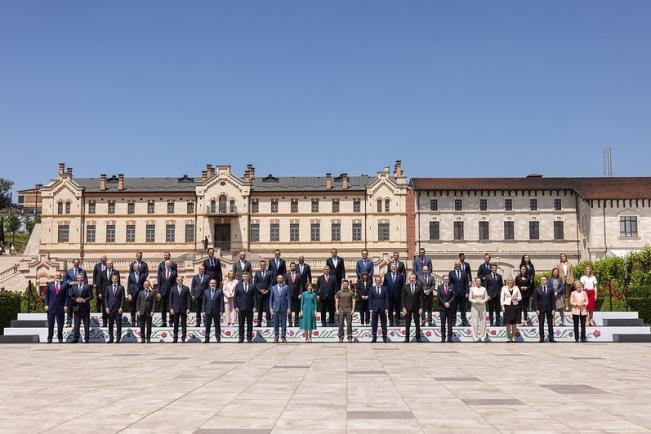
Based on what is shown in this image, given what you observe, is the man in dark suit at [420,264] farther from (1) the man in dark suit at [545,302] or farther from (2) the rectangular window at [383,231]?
(2) the rectangular window at [383,231]

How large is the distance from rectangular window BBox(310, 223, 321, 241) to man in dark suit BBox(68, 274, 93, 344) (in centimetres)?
5020

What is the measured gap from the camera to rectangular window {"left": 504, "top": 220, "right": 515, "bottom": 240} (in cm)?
6556

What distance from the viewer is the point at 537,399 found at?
8711 millimetres

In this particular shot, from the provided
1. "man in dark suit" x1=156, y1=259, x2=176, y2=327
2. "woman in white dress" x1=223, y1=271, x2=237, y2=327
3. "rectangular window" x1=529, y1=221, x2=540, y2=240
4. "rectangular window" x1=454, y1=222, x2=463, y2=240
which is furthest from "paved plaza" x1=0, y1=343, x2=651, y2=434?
"rectangular window" x1=529, y1=221, x2=540, y2=240

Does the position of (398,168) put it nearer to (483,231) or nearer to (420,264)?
(483,231)

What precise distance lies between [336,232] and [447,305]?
50.9 m

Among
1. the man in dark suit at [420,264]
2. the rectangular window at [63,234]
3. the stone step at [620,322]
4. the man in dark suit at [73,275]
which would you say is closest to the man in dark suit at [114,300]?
the man in dark suit at [73,275]

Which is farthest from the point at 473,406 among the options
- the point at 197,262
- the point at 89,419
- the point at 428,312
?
the point at 197,262

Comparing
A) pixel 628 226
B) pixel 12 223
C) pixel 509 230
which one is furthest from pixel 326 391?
pixel 12 223

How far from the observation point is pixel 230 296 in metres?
21.1

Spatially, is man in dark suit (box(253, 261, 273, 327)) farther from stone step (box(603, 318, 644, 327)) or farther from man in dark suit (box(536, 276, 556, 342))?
stone step (box(603, 318, 644, 327))

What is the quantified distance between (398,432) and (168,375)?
609 centimetres

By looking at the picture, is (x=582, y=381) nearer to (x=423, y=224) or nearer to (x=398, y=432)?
(x=398, y=432)

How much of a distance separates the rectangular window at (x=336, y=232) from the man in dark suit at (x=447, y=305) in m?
50.0
